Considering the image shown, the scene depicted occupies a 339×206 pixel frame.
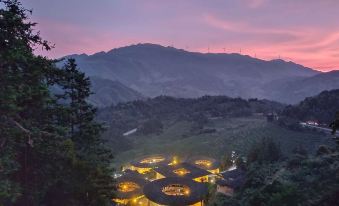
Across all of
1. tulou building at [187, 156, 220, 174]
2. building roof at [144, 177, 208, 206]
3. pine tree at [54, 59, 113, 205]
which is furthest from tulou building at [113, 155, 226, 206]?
tulou building at [187, 156, 220, 174]

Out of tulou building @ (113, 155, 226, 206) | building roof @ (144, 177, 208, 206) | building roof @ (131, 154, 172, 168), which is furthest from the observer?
building roof @ (131, 154, 172, 168)

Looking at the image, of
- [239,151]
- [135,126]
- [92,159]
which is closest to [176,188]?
[92,159]

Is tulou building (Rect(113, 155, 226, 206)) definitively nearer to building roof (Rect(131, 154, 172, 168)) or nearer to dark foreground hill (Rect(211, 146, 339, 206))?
building roof (Rect(131, 154, 172, 168))

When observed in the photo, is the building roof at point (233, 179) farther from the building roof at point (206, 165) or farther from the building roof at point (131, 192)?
the building roof at point (206, 165)

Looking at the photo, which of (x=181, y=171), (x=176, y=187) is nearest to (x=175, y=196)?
(x=176, y=187)

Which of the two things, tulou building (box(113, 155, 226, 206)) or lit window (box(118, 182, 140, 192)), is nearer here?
tulou building (box(113, 155, 226, 206))

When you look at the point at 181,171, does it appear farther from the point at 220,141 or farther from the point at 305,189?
the point at 305,189

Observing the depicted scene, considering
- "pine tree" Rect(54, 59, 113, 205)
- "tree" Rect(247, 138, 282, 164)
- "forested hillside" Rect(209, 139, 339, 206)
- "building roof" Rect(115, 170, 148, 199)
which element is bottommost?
"building roof" Rect(115, 170, 148, 199)

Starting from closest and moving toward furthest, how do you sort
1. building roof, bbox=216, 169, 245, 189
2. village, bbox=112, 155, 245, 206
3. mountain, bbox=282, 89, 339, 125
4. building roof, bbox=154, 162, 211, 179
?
village, bbox=112, 155, 245, 206 < building roof, bbox=216, 169, 245, 189 < building roof, bbox=154, 162, 211, 179 < mountain, bbox=282, 89, 339, 125
